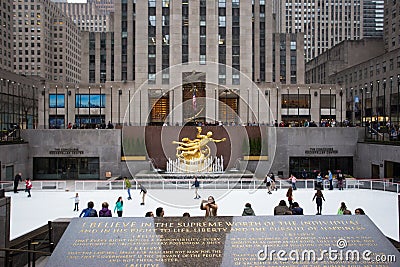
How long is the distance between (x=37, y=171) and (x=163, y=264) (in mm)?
32317

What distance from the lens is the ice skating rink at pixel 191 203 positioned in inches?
671

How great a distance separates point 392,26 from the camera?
80.6 meters

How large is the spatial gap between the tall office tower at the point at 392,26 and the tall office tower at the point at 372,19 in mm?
57605

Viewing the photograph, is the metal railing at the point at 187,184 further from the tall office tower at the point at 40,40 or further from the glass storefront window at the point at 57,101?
the tall office tower at the point at 40,40

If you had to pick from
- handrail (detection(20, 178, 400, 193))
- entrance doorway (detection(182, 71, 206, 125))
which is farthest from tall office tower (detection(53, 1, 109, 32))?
handrail (detection(20, 178, 400, 193))

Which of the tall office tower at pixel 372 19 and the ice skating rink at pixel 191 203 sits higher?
the tall office tower at pixel 372 19

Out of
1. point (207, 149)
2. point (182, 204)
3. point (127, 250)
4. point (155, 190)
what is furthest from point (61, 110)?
point (127, 250)

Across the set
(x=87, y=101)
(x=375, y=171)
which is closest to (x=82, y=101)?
(x=87, y=101)

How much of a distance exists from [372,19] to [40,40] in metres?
110

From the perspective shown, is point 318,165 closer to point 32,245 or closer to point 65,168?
point 65,168

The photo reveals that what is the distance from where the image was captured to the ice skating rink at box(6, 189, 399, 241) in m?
17.0

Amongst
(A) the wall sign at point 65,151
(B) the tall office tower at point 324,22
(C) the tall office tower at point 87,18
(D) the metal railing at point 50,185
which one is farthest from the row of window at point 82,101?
(C) the tall office tower at point 87,18

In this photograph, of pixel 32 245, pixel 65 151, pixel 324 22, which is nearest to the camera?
pixel 32 245

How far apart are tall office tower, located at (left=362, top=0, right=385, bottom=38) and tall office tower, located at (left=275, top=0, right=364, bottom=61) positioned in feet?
12.7
